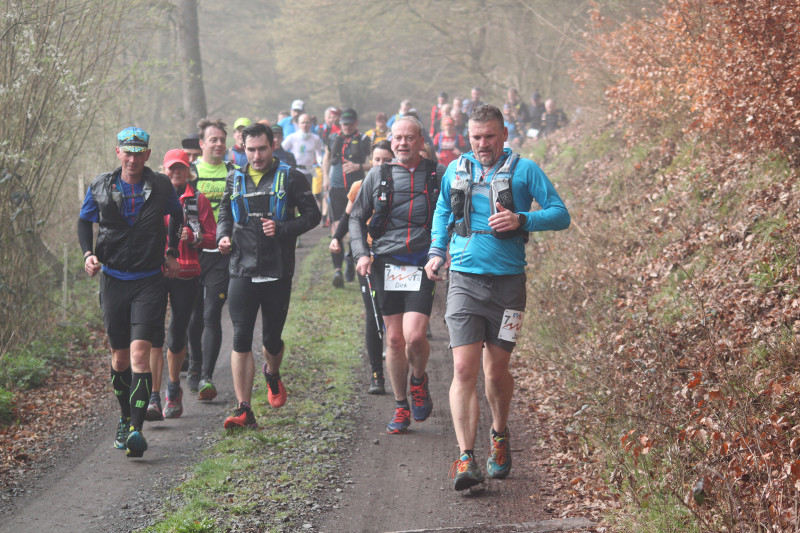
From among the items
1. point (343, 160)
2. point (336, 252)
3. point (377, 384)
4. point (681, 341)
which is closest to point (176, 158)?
point (336, 252)

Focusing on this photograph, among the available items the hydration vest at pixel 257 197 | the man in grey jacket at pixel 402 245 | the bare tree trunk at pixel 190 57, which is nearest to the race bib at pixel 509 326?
the man in grey jacket at pixel 402 245

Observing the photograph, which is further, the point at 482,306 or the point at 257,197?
the point at 257,197

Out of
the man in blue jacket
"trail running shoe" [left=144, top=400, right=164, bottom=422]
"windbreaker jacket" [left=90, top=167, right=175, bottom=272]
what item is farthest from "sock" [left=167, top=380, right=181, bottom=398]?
the man in blue jacket

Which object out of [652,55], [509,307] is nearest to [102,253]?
[509,307]

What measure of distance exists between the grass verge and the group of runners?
1.25 feet

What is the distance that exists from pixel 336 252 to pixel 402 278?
0.57 meters

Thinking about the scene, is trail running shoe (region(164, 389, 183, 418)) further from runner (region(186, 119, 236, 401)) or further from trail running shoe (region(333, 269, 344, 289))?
trail running shoe (region(333, 269, 344, 289))

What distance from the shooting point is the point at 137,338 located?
6.56m

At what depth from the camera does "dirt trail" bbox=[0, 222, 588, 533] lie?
17.0 ft

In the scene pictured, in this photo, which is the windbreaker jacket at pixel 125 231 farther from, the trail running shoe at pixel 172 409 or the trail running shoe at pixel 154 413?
the trail running shoe at pixel 172 409

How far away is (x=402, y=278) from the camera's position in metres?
6.87

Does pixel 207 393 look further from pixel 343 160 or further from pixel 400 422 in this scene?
pixel 343 160

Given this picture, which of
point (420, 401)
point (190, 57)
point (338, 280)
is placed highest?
point (190, 57)

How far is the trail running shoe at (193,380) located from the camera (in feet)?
28.3
